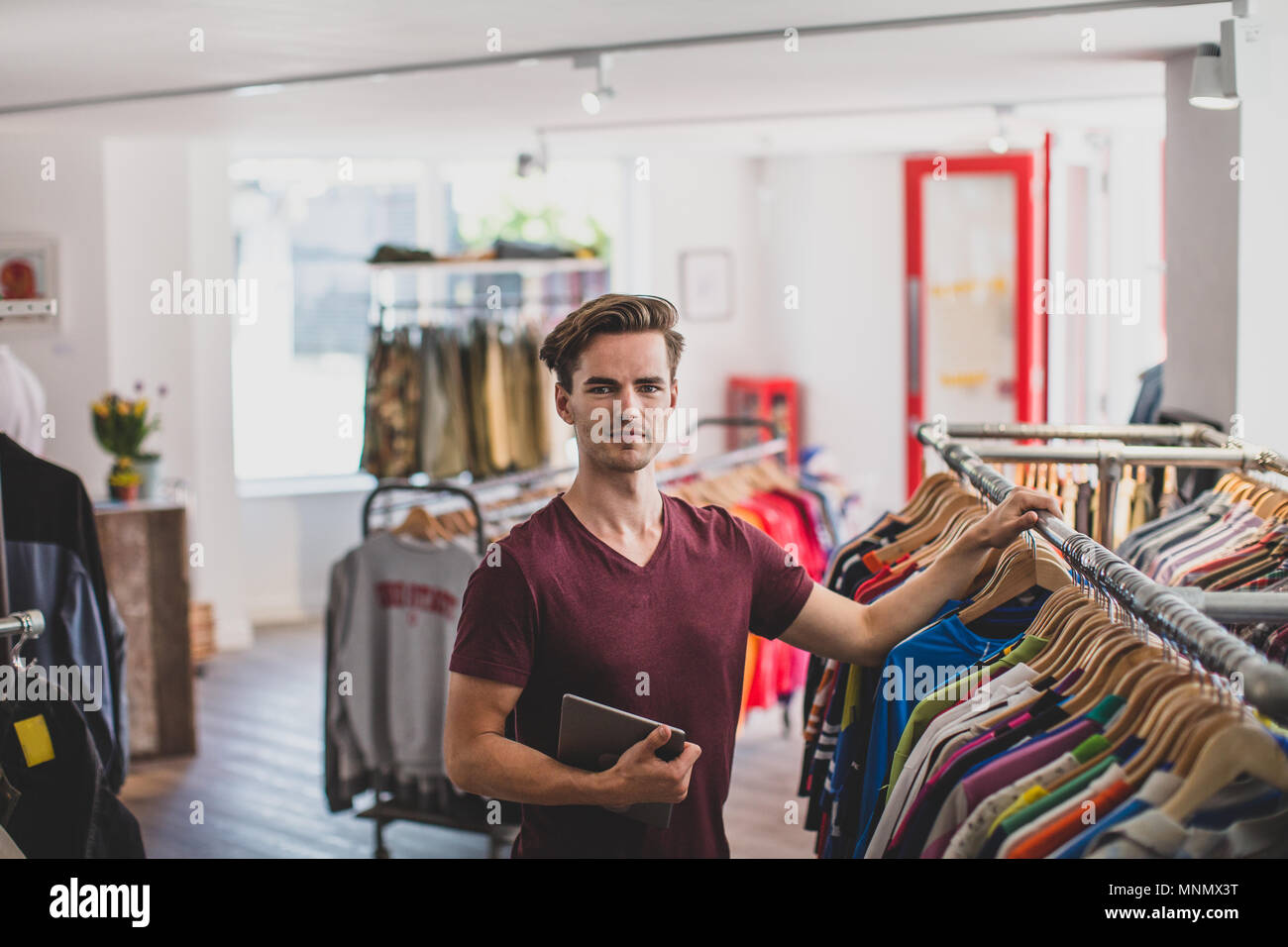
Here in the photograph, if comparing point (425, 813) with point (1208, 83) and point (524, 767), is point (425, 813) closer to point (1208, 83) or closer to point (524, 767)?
point (524, 767)

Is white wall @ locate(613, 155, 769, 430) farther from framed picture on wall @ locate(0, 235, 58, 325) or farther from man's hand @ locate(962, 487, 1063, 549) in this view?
man's hand @ locate(962, 487, 1063, 549)

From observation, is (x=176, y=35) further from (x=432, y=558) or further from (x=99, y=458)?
(x=99, y=458)

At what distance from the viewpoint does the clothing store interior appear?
1.81m

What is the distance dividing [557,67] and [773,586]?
2.62 meters

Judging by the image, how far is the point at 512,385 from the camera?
6.82 metres

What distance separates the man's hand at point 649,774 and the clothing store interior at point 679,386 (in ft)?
0.18

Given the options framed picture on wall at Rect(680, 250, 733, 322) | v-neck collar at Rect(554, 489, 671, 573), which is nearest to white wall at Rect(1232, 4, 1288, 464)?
v-neck collar at Rect(554, 489, 671, 573)

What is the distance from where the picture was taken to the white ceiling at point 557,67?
3236 mm

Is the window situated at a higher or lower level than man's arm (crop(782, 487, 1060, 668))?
higher

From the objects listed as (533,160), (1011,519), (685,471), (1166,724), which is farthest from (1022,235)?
(1166,724)

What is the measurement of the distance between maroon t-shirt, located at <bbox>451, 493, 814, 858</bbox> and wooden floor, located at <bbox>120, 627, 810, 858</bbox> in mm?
2199

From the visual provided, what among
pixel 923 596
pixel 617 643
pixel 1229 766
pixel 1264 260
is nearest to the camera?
pixel 1229 766

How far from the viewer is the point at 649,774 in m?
1.64
